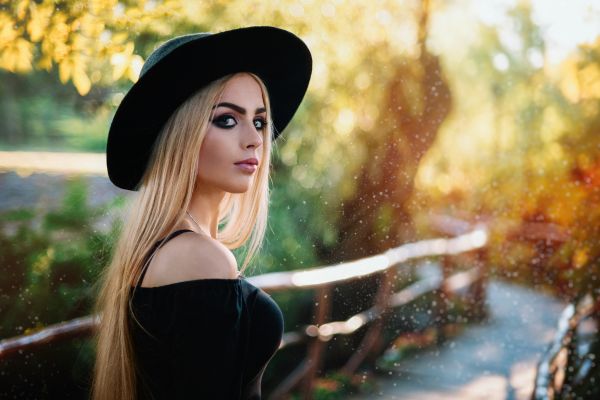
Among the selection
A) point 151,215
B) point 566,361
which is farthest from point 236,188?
point 566,361

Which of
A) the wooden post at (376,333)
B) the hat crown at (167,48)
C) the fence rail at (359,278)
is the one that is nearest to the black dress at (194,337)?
the hat crown at (167,48)

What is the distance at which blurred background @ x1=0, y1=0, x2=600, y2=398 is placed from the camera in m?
1.90

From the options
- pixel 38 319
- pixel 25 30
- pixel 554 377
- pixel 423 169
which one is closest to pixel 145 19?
pixel 25 30

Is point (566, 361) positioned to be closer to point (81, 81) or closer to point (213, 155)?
point (213, 155)

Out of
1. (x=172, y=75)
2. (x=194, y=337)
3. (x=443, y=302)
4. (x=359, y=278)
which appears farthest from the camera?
(x=443, y=302)

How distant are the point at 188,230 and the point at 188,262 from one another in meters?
0.09

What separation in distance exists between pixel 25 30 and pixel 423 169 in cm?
192

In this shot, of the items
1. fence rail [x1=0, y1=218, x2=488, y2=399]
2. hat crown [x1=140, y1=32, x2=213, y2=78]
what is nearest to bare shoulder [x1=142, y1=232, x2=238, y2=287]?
hat crown [x1=140, y1=32, x2=213, y2=78]

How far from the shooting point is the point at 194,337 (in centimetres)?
111

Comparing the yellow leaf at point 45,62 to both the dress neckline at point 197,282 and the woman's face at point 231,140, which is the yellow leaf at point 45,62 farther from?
the dress neckline at point 197,282

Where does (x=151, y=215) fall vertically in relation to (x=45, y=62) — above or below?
below

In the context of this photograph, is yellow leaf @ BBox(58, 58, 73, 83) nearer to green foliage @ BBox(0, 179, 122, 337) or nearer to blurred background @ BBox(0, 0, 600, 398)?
blurred background @ BBox(0, 0, 600, 398)

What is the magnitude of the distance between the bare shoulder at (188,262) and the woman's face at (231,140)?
18 cm

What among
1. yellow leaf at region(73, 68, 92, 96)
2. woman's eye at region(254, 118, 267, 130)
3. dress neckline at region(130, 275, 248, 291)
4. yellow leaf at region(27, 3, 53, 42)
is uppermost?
yellow leaf at region(27, 3, 53, 42)
